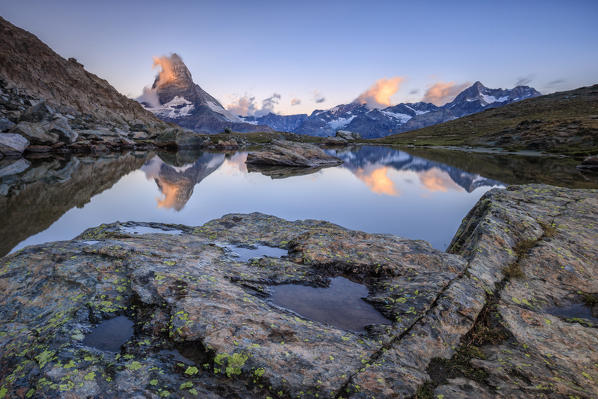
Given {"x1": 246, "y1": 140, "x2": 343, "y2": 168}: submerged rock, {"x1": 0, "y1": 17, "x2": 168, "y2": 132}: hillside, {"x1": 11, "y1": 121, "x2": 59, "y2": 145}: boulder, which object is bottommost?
{"x1": 246, "y1": 140, "x2": 343, "y2": 168}: submerged rock

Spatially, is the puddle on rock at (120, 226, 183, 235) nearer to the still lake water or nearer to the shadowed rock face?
the shadowed rock face

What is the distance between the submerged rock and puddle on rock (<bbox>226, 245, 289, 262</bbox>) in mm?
45341

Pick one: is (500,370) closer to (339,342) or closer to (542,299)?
(339,342)

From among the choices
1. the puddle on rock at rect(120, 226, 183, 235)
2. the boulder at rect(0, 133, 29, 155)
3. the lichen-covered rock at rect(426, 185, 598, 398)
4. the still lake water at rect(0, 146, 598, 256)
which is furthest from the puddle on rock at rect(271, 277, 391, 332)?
the boulder at rect(0, 133, 29, 155)

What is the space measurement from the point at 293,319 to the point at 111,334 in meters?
4.37

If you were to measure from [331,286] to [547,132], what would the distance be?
142555 millimetres

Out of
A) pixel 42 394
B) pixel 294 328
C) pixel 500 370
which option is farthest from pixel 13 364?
pixel 500 370

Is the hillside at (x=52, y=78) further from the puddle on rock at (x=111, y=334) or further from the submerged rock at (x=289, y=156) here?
the puddle on rock at (x=111, y=334)

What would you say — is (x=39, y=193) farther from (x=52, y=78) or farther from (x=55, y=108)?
A: (x=52, y=78)

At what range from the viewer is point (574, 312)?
8.27 m

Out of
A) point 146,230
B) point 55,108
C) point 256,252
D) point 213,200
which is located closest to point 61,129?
Result: point 55,108

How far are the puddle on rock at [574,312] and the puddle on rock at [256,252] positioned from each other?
9457 mm

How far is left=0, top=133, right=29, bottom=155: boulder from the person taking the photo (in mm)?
49312

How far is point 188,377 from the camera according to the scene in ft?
17.5
